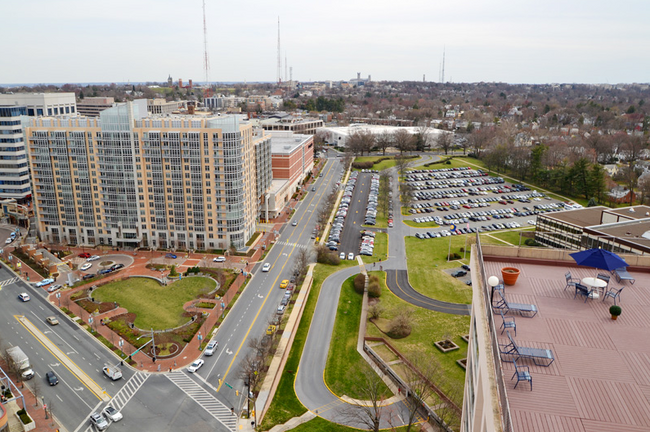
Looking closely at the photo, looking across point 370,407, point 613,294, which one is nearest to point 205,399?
point 370,407

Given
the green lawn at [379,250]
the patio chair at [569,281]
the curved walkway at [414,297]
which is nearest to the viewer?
the patio chair at [569,281]

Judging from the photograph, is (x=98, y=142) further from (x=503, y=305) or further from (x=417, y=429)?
(x=503, y=305)

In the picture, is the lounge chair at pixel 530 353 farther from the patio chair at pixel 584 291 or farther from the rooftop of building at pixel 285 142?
the rooftop of building at pixel 285 142

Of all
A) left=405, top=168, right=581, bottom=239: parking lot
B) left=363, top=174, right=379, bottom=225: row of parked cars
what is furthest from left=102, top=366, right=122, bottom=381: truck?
left=363, top=174, right=379, bottom=225: row of parked cars

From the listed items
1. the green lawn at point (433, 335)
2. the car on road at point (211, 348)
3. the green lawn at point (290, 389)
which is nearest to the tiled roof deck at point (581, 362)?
the green lawn at point (433, 335)

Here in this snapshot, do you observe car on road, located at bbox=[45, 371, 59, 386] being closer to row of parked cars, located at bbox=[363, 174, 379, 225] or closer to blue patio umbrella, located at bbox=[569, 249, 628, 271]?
blue patio umbrella, located at bbox=[569, 249, 628, 271]

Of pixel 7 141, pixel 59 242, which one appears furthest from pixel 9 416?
pixel 7 141

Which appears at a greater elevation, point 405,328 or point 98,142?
point 98,142
